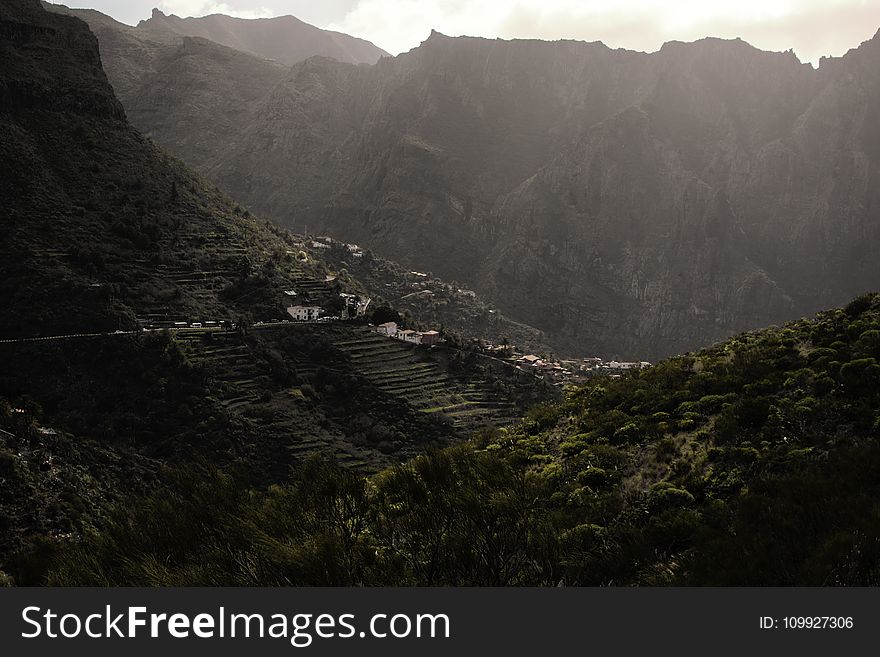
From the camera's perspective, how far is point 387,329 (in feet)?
254

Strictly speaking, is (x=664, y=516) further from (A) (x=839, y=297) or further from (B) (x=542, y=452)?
(A) (x=839, y=297)

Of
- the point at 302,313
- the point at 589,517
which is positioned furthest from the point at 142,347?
the point at 589,517

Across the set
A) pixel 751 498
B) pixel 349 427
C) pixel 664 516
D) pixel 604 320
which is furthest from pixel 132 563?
pixel 604 320

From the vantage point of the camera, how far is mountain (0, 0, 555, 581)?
44.5 metres

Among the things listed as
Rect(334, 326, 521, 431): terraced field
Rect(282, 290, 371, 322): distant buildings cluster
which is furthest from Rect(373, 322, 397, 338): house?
Rect(282, 290, 371, 322): distant buildings cluster

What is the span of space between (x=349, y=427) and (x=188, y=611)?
1980 inches

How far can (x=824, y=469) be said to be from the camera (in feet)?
40.4

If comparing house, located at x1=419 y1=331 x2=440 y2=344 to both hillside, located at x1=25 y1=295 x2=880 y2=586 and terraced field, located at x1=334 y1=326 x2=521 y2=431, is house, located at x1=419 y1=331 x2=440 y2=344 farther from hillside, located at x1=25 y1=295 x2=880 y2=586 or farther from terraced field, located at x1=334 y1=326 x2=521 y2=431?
hillside, located at x1=25 y1=295 x2=880 y2=586

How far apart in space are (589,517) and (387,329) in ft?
212

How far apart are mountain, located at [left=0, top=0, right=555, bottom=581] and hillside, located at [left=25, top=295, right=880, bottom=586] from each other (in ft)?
64.1

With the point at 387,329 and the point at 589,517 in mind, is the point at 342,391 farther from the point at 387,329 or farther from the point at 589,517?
the point at 589,517

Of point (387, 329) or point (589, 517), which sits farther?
Answer: point (387, 329)

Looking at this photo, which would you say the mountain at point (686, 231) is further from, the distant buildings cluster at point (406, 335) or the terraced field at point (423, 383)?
the terraced field at point (423, 383)

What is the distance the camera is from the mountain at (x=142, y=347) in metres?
44.5
